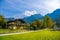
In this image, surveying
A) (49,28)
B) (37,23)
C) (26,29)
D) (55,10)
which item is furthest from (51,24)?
(55,10)

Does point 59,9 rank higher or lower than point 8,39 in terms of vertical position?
higher

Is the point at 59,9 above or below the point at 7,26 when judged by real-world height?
above

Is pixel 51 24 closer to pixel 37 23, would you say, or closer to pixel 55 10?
pixel 37 23

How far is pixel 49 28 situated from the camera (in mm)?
17469

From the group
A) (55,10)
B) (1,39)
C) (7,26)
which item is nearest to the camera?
(1,39)

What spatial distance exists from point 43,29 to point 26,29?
190 centimetres

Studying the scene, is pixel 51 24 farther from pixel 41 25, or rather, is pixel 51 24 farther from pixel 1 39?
pixel 1 39

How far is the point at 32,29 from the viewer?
62.2 ft

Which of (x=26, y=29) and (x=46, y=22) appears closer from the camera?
(x=26, y=29)

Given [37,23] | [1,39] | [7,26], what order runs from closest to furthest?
[1,39]
[7,26]
[37,23]

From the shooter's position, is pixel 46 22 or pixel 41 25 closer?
pixel 41 25

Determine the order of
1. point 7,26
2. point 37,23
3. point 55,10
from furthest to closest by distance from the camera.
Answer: point 37,23 → point 7,26 → point 55,10

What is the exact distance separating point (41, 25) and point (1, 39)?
8832 millimetres

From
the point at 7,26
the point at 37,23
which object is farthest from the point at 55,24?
the point at 7,26
